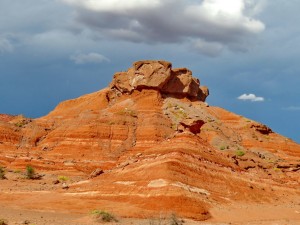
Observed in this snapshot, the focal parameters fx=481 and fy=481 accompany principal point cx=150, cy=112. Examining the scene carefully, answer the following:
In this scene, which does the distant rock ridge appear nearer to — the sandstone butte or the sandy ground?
the sandstone butte

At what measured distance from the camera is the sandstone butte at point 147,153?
3488 centimetres

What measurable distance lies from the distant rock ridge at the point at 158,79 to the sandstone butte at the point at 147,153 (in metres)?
0.17

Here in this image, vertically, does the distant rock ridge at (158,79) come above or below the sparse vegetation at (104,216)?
above

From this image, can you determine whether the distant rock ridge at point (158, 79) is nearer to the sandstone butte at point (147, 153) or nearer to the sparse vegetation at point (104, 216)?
the sandstone butte at point (147, 153)

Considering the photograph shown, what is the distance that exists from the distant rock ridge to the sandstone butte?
172 millimetres

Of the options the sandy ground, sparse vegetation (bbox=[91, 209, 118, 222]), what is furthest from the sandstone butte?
sparse vegetation (bbox=[91, 209, 118, 222])

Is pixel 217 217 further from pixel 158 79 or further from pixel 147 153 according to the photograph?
pixel 158 79

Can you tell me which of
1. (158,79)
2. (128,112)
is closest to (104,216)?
(128,112)

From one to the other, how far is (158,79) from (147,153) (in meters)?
38.5

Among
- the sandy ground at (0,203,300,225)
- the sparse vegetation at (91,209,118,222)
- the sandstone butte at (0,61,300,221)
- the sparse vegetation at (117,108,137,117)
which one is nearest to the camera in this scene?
the sandy ground at (0,203,300,225)

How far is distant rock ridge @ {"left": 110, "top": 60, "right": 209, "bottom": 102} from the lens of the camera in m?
79.6

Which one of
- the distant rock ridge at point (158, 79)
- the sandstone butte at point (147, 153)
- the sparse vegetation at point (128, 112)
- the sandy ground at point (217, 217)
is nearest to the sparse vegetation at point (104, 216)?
the sandy ground at point (217, 217)

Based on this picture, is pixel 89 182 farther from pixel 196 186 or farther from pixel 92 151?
pixel 92 151

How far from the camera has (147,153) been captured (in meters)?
42.2
